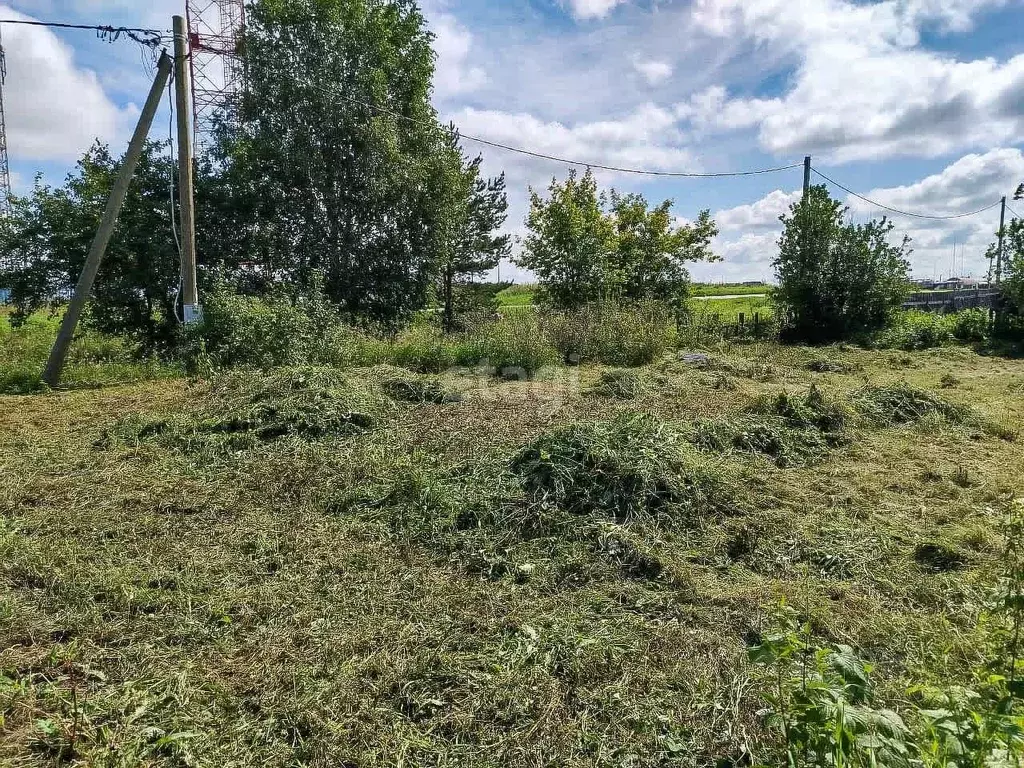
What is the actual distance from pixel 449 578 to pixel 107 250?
11829 millimetres

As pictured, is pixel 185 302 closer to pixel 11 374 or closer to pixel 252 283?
pixel 11 374

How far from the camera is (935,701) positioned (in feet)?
6.42

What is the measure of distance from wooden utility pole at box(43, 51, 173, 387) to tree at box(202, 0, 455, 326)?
4.10 meters

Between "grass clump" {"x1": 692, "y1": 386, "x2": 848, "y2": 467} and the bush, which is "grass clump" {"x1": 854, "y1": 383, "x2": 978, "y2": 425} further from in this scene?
the bush

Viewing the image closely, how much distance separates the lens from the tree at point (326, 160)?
13.8 meters

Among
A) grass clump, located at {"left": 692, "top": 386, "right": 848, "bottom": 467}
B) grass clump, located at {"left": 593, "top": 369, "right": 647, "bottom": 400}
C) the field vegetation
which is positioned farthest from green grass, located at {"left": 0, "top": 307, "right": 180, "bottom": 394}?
grass clump, located at {"left": 692, "top": 386, "right": 848, "bottom": 467}

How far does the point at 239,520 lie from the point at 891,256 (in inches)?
706

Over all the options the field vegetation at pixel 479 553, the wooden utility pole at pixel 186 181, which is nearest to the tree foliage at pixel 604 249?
the field vegetation at pixel 479 553

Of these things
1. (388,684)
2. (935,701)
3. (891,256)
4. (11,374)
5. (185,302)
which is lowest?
(388,684)

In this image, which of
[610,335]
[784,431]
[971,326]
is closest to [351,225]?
[610,335]

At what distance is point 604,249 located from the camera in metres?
15.7

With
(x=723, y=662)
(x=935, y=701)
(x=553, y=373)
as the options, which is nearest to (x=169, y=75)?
(x=553, y=373)

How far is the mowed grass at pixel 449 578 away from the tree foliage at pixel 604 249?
371 inches

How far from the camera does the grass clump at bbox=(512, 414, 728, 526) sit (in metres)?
4.07
